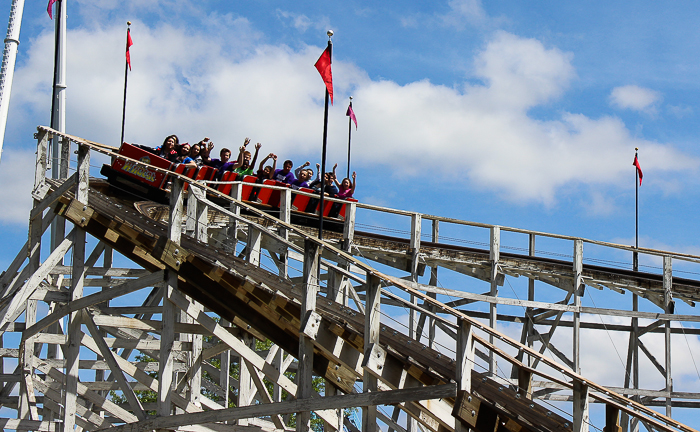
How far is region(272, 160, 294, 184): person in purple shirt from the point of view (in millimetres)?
20484

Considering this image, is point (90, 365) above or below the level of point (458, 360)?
below

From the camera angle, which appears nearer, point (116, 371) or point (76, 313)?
point (116, 371)

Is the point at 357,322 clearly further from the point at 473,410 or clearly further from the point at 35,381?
the point at 35,381

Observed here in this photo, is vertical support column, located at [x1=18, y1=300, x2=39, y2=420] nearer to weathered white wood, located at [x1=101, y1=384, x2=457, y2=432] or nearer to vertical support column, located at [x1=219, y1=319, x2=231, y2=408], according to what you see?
weathered white wood, located at [x1=101, y1=384, x2=457, y2=432]

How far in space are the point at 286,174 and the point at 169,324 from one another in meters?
8.63

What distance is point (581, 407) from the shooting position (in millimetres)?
8258

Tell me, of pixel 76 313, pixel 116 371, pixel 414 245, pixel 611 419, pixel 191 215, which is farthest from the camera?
pixel 414 245

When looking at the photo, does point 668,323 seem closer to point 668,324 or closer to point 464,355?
point 668,324

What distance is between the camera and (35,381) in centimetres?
1469

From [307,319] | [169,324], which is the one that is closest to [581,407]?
[307,319]

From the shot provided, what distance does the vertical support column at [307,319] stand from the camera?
10523 mm

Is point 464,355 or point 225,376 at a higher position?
point 464,355

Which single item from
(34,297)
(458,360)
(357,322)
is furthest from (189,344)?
(458,360)

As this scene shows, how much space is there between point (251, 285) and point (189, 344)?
10.9 feet
